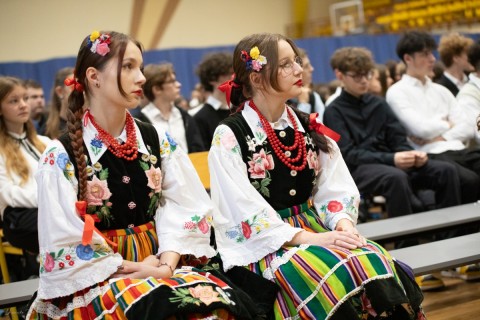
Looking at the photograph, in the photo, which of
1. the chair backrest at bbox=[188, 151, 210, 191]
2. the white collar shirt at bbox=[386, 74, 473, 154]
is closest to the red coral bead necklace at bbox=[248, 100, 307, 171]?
the chair backrest at bbox=[188, 151, 210, 191]

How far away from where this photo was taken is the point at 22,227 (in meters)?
3.37

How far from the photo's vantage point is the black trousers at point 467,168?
411 cm

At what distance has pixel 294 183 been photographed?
7.99 feet

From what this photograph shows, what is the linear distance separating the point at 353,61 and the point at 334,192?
1928 mm

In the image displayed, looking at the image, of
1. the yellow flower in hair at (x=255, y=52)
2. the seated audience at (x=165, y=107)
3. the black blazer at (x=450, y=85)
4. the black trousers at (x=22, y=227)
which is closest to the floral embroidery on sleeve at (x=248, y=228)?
the yellow flower in hair at (x=255, y=52)

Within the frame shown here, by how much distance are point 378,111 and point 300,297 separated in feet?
7.76

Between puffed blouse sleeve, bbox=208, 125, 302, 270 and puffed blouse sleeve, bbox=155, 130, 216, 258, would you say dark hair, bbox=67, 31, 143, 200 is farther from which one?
puffed blouse sleeve, bbox=208, 125, 302, 270

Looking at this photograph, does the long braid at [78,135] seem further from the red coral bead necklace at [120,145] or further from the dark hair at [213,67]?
the dark hair at [213,67]

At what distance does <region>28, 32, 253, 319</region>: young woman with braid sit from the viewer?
6.38ft

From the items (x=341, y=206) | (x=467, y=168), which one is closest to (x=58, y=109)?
(x=341, y=206)

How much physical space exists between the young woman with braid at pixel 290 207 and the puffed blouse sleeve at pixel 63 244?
1.60 ft

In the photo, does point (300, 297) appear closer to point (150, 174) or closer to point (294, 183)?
point (294, 183)

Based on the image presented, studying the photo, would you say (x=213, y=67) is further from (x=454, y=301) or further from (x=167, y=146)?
(x=167, y=146)

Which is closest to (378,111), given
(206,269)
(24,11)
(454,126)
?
(454,126)
